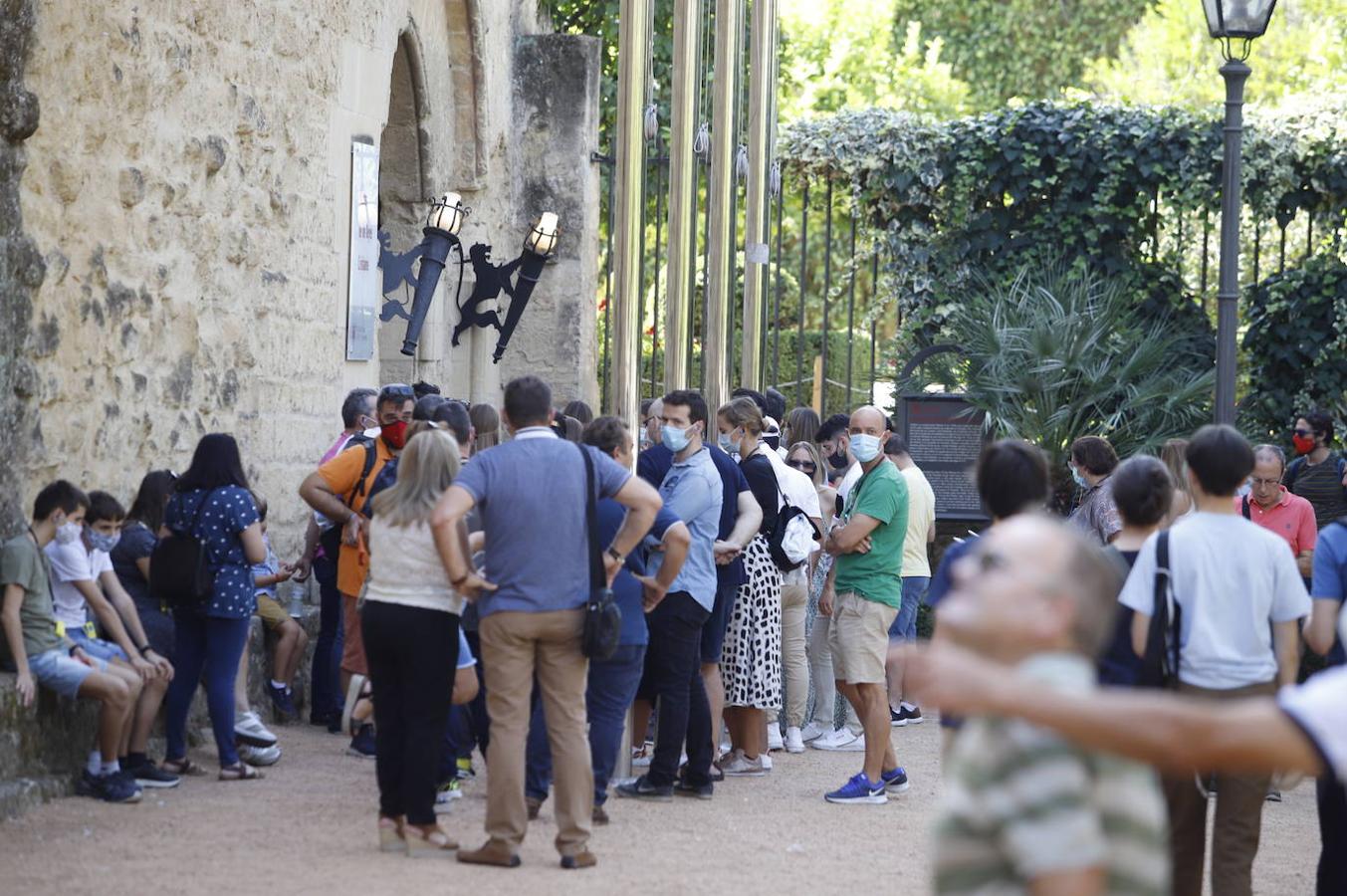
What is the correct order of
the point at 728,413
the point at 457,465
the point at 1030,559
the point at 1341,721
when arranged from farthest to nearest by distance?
the point at 728,413 → the point at 457,465 → the point at 1030,559 → the point at 1341,721

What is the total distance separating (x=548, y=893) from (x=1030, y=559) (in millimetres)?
3424

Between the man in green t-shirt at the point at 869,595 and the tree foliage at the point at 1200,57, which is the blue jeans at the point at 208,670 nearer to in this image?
the man in green t-shirt at the point at 869,595

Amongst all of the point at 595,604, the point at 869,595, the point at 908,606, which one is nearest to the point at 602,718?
the point at 595,604

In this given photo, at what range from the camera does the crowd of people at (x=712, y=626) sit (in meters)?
2.42

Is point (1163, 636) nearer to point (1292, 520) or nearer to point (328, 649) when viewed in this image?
point (1292, 520)

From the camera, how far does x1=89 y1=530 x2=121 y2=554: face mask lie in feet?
21.7

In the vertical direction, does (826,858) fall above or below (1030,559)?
below

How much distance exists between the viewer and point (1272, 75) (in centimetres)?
2917

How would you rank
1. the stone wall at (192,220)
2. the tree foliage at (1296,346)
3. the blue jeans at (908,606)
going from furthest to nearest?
the tree foliage at (1296,346) → the blue jeans at (908,606) → the stone wall at (192,220)

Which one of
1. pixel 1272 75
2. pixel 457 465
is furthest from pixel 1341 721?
pixel 1272 75

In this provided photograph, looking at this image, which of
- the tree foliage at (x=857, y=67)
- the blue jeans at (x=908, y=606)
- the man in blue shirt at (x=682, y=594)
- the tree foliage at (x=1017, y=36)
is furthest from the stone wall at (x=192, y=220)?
→ the tree foliage at (x=1017, y=36)

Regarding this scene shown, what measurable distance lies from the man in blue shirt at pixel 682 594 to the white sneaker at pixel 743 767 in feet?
2.82

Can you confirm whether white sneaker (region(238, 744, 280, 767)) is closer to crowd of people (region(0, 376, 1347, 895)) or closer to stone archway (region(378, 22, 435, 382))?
crowd of people (region(0, 376, 1347, 895))

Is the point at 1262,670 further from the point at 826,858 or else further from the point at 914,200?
the point at 914,200
